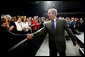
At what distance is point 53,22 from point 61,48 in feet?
2.07

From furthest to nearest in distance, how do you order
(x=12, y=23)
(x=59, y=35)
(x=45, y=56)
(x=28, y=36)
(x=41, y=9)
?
(x=41, y=9) → (x=12, y=23) → (x=45, y=56) → (x=28, y=36) → (x=59, y=35)

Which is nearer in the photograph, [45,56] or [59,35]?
[59,35]

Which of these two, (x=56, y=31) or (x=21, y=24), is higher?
(x=56, y=31)

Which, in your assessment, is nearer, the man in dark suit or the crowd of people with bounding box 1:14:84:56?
the man in dark suit

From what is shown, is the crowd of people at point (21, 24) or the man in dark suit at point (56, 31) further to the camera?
the crowd of people at point (21, 24)

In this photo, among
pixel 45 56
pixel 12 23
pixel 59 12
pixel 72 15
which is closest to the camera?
pixel 45 56

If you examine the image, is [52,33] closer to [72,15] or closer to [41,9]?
[41,9]

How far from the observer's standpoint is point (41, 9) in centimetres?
3081

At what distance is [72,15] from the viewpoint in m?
38.2

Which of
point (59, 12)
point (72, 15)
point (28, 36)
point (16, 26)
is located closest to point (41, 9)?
point (59, 12)

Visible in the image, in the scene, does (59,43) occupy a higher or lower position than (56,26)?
lower

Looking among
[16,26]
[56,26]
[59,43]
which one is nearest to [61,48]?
[59,43]

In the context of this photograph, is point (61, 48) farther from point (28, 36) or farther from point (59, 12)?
point (59, 12)

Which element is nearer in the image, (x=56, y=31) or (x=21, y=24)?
(x=56, y=31)
